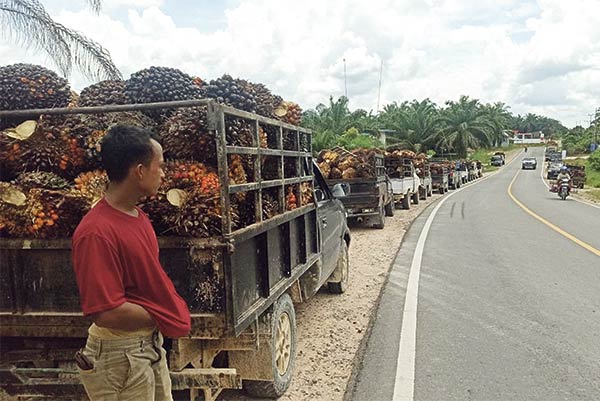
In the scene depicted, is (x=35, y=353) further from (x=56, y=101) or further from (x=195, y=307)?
(x=56, y=101)

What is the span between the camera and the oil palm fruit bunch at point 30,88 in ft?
13.2

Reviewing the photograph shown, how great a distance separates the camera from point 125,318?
2.20 metres

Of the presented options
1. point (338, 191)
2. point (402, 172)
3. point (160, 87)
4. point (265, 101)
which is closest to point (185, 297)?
point (160, 87)

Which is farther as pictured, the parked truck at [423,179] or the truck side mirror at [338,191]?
the parked truck at [423,179]

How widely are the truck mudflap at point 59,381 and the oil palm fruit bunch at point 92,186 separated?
1033 millimetres

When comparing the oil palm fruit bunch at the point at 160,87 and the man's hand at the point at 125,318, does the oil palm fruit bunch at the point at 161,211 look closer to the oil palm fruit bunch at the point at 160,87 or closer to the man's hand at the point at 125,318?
the man's hand at the point at 125,318

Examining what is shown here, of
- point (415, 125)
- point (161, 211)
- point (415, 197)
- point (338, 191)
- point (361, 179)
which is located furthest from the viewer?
point (415, 125)

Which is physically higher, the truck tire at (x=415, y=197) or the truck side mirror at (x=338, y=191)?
the truck side mirror at (x=338, y=191)

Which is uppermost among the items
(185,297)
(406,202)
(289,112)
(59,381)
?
(289,112)

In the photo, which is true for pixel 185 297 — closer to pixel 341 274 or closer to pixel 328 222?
pixel 328 222

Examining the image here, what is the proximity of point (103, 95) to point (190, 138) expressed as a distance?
121cm

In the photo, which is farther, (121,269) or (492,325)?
(492,325)

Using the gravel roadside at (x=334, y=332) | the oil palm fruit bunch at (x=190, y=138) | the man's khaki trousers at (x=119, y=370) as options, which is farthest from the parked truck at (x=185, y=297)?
the man's khaki trousers at (x=119, y=370)

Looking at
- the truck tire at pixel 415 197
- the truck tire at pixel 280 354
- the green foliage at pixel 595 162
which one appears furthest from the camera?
the green foliage at pixel 595 162
